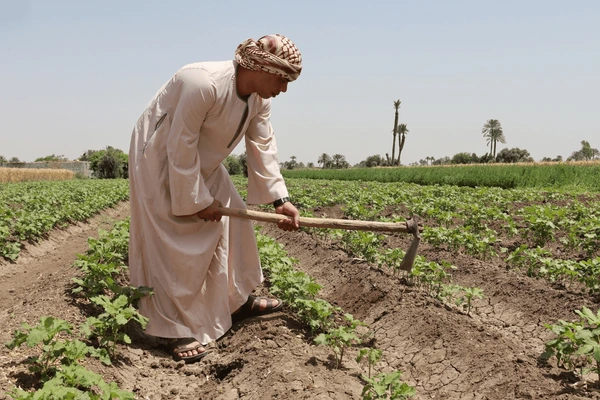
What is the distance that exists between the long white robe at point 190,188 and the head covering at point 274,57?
0.22 m

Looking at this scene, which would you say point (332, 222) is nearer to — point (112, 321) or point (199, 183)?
point (199, 183)

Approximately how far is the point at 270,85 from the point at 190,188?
0.84 m

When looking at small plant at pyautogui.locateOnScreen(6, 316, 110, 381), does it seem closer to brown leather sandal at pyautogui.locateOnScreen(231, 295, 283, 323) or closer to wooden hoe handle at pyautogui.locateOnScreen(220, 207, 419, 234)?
wooden hoe handle at pyautogui.locateOnScreen(220, 207, 419, 234)

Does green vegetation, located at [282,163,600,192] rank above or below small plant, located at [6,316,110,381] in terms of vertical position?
above

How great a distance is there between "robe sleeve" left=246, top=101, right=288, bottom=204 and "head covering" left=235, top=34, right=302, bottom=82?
542mm

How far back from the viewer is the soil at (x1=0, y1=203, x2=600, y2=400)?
2811 mm

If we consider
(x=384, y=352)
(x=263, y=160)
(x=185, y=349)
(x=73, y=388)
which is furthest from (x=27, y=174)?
(x=73, y=388)

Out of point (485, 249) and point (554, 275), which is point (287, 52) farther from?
point (485, 249)

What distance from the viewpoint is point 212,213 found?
11.3 feet

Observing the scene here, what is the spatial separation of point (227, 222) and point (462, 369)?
6.17ft

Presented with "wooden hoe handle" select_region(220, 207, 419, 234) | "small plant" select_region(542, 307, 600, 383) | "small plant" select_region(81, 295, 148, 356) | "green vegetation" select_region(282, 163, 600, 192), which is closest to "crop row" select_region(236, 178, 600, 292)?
"small plant" select_region(542, 307, 600, 383)

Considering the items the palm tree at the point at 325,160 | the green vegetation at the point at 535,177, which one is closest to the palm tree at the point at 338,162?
the palm tree at the point at 325,160

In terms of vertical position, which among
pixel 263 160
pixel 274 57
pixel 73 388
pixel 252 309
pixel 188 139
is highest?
pixel 274 57

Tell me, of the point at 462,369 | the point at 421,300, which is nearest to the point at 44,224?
the point at 421,300
